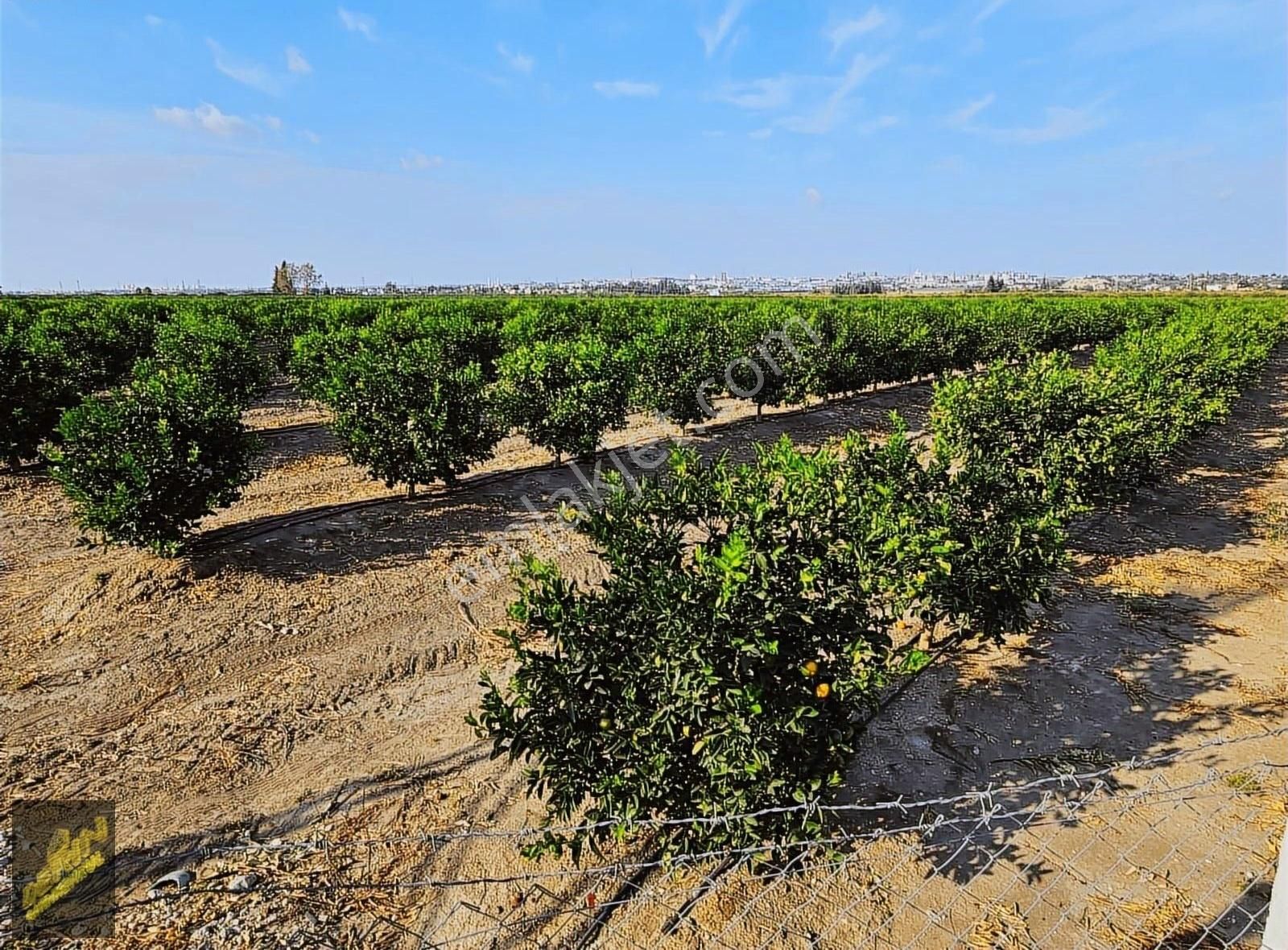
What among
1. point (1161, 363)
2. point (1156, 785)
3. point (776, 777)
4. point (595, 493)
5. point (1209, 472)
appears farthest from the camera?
point (1209, 472)

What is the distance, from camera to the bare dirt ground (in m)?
3.83

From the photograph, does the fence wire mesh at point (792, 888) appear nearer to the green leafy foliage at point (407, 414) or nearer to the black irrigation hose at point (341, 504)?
the black irrigation hose at point (341, 504)

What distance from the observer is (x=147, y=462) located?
7.41 m

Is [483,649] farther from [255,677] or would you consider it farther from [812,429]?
[812,429]

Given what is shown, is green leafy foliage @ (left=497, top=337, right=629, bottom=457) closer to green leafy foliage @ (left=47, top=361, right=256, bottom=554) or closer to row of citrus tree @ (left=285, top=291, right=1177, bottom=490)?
row of citrus tree @ (left=285, top=291, right=1177, bottom=490)

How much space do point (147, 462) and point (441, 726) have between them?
4511 millimetres

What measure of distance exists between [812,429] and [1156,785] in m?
13.1

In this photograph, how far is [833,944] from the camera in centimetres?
366

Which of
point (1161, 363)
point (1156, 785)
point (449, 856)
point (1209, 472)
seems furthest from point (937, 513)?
point (1209, 472)

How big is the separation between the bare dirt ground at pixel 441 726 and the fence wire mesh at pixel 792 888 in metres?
0.02

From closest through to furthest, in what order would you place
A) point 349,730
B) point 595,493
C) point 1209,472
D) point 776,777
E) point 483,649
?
point 776,777, point 349,730, point 483,649, point 595,493, point 1209,472

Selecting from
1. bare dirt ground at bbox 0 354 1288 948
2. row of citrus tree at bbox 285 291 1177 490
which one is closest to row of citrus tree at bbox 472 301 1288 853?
bare dirt ground at bbox 0 354 1288 948

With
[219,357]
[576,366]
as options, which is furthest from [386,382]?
[219,357]

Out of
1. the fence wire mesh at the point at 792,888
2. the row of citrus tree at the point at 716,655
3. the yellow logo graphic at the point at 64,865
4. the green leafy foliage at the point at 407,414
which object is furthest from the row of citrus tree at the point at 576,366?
the row of citrus tree at the point at 716,655
